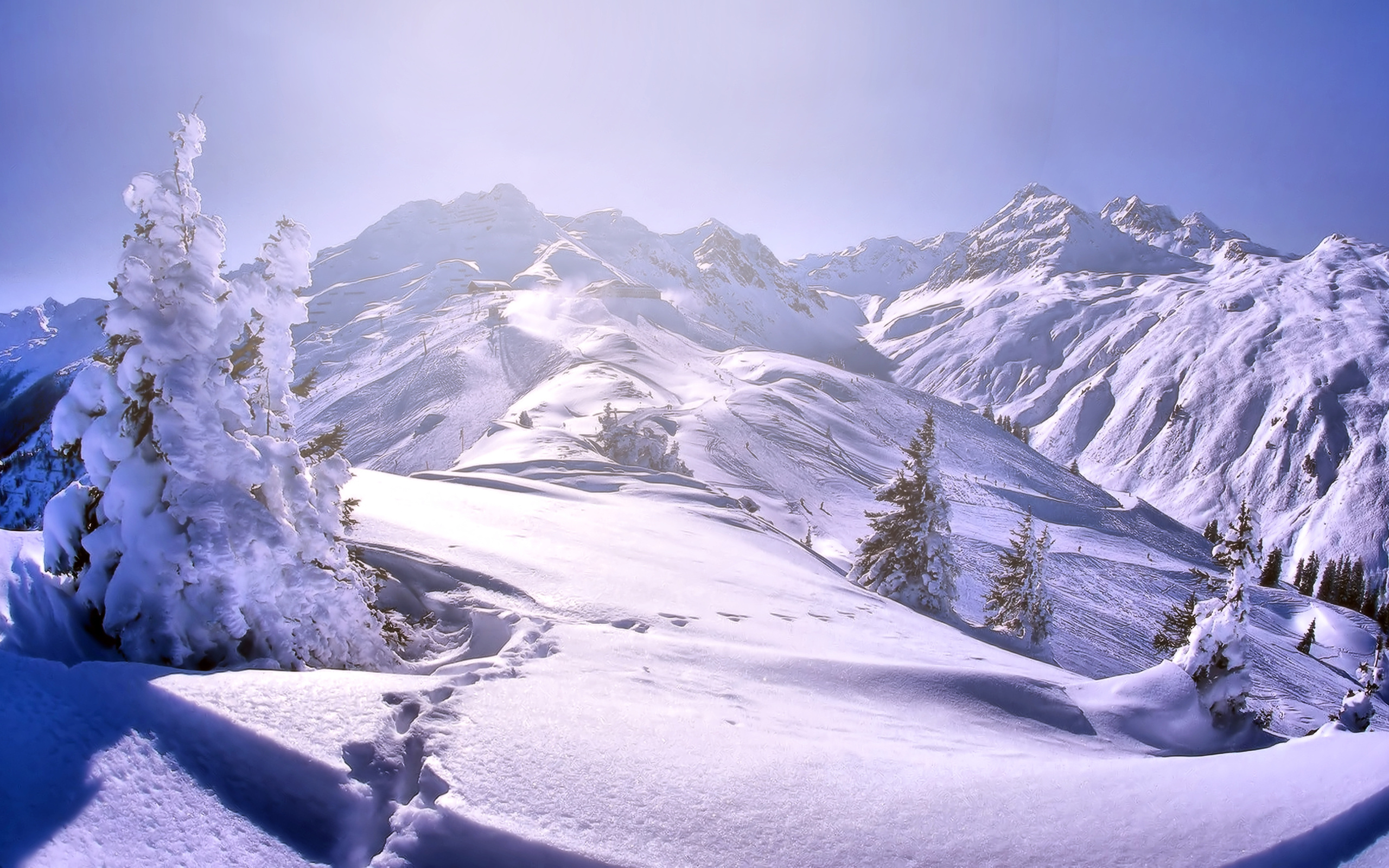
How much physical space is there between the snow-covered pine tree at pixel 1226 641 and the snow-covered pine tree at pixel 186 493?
12290 millimetres

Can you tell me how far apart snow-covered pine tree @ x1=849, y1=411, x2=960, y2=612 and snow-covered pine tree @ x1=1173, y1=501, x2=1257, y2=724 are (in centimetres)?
676

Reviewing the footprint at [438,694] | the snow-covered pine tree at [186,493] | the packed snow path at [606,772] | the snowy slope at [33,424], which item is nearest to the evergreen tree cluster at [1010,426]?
the snowy slope at [33,424]

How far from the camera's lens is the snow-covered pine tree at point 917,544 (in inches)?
747

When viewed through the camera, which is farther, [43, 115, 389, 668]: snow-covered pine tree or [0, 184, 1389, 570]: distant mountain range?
[0, 184, 1389, 570]: distant mountain range

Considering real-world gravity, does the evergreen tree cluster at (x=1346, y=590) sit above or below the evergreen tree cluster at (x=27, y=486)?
above

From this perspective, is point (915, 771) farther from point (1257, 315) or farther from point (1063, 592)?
point (1257, 315)

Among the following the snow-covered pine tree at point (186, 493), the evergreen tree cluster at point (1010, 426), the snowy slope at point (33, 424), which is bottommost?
the snowy slope at point (33, 424)

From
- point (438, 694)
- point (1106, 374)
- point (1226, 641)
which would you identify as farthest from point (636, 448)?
point (1106, 374)

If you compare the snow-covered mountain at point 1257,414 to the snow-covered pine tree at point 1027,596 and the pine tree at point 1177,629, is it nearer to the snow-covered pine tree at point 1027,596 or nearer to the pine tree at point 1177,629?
the pine tree at point 1177,629

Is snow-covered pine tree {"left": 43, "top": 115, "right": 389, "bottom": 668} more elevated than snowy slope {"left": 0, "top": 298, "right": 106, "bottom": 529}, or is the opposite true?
snow-covered pine tree {"left": 43, "top": 115, "right": 389, "bottom": 668}

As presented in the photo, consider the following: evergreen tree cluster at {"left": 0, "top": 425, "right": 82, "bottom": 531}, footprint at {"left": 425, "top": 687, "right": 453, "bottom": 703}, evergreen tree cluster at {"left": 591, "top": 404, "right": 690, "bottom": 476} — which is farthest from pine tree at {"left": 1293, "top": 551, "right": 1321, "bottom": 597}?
evergreen tree cluster at {"left": 0, "top": 425, "right": 82, "bottom": 531}

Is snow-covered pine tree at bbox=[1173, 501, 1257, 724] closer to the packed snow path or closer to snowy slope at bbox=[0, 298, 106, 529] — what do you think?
the packed snow path

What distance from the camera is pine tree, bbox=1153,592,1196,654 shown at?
67.0 feet

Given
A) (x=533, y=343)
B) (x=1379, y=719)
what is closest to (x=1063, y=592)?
(x=1379, y=719)
